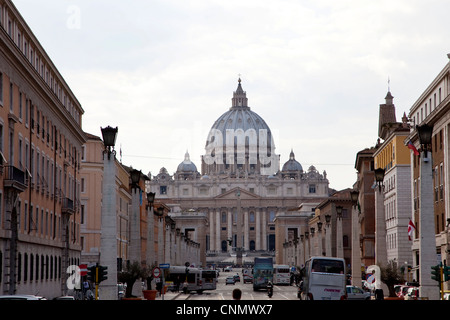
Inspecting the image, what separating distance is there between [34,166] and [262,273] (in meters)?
52.7

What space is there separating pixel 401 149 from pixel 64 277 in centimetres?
3635

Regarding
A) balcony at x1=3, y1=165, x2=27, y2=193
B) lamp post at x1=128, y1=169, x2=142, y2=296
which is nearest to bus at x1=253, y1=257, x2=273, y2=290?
lamp post at x1=128, y1=169, x2=142, y2=296

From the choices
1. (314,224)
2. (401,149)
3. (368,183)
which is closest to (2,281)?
(401,149)

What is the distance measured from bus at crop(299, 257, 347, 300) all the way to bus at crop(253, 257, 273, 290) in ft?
153

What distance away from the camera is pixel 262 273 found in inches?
3816

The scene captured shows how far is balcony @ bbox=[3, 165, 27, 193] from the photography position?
3881 centimetres

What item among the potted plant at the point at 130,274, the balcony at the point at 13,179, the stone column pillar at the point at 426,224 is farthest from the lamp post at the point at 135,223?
the stone column pillar at the point at 426,224

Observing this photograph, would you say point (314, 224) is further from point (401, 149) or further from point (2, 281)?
point (2, 281)

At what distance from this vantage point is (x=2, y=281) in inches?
1544

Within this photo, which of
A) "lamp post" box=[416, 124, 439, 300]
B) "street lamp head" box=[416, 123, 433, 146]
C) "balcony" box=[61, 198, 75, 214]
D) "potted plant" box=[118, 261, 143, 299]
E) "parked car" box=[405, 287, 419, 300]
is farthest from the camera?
"balcony" box=[61, 198, 75, 214]

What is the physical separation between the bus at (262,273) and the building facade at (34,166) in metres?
31.8

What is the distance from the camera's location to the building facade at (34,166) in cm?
3956

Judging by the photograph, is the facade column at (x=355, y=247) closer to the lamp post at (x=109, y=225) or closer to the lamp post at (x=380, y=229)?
the lamp post at (x=380, y=229)

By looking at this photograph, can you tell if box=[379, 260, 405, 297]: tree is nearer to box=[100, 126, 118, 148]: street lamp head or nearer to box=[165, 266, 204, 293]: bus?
box=[100, 126, 118, 148]: street lamp head
